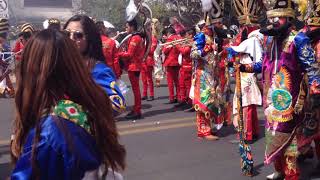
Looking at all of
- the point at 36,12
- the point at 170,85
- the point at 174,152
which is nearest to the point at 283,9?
the point at 174,152

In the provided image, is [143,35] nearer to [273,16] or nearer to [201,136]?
[201,136]

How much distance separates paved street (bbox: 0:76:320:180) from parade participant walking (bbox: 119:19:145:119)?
0.96ft

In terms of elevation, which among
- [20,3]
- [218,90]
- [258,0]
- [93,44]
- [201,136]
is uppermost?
[20,3]

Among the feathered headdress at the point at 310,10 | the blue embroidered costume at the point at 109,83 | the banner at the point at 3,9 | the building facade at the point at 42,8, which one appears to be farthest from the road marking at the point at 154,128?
the building facade at the point at 42,8

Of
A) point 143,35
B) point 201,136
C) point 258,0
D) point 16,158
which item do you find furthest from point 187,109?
point 16,158

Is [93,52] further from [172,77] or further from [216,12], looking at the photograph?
[172,77]

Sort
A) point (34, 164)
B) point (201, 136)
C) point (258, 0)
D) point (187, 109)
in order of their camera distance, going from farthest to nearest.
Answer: point (187, 109), point (201, 136), point (258, 0), point (34, 164)

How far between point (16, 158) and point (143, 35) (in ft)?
23.4

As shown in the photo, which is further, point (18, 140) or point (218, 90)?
point (218, 90)

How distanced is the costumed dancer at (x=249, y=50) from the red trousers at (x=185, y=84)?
3462 mm

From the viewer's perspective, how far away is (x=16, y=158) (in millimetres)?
2100

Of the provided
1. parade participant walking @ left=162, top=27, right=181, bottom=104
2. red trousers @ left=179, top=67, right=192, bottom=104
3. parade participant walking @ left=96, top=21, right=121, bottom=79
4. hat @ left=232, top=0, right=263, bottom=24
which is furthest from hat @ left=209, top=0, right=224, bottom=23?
parade participant walking @ left=162, top=27, right=181, bottom=104

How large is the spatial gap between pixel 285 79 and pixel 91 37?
220 centimetres

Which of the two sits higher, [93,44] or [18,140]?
[93,44]
